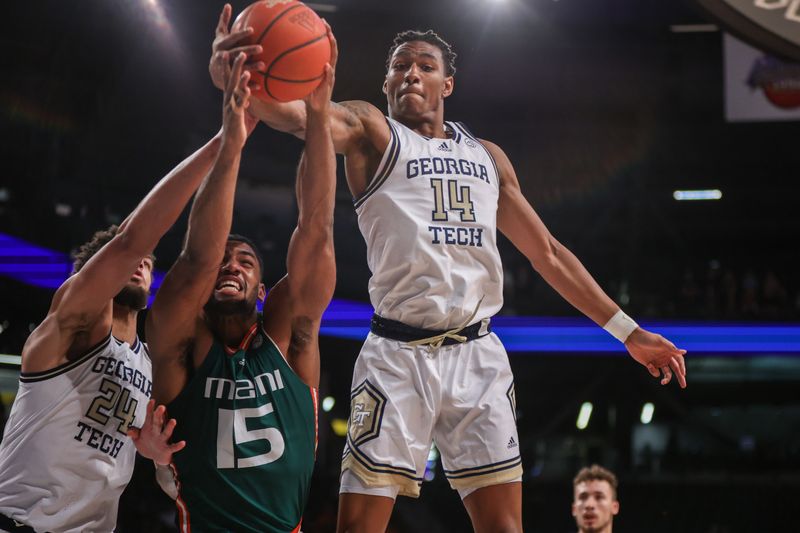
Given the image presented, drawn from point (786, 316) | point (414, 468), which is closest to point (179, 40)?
point (786, 316)

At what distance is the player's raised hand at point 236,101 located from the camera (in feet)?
9.18

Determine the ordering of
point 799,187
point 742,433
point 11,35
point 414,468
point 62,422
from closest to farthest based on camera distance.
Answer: point 414,468 → point 62,422 → point 11,35 → point 742,433 → point 799,187

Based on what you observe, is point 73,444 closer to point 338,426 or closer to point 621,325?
point 621,325

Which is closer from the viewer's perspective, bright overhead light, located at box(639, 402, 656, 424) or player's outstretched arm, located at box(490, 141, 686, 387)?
player's outstretched arm, located at box(490, 141, 686, 387)

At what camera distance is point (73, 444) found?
3393mm

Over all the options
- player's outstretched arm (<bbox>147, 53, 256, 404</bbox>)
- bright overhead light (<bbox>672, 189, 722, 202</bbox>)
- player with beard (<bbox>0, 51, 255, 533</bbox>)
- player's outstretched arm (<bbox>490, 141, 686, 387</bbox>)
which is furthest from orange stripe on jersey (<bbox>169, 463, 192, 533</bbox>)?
bright overhead light (<bbox>672, 189, 722, 202</bbox>)

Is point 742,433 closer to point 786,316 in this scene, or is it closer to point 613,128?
point 786,316

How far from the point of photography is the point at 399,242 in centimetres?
327

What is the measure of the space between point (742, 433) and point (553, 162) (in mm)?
4597

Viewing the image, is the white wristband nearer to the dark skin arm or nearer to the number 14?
the number 14

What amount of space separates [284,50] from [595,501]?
4544 mm

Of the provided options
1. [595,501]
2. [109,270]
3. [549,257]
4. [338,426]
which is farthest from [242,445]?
[338,426]

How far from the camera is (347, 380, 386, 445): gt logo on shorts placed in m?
3.13

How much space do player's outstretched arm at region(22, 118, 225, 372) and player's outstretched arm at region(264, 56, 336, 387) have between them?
0.32 m
